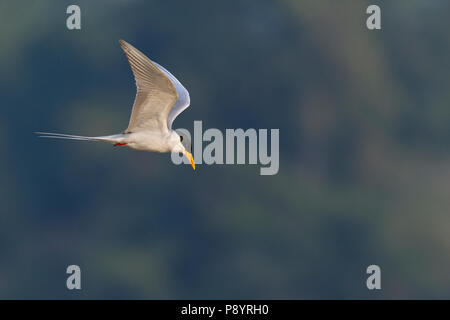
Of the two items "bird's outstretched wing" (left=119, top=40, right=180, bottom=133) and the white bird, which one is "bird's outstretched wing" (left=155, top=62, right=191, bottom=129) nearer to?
the white bird

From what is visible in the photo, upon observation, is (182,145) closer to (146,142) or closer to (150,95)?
(146,142)

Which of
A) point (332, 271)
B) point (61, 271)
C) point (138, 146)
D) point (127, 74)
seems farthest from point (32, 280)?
point (138, 146)

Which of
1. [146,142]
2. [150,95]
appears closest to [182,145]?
[146,142]

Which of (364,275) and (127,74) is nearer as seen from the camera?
(364,275)

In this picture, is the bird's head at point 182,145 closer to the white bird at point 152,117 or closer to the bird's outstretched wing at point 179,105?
the white bird at point 152,117

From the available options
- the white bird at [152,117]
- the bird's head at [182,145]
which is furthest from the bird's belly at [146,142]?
the bird's head at [182,145]

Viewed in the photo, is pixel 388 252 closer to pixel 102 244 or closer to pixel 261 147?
pixel 261 147

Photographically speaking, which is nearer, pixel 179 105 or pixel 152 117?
pixel 152 117

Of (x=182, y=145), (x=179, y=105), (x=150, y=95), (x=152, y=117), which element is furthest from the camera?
(x=179, y=105)
